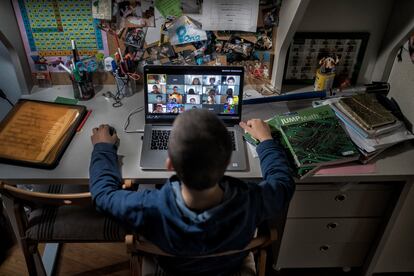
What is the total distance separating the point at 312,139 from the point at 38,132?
101 cm

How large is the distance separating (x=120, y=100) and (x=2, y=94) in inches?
21.0

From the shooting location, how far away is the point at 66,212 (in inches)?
59.5

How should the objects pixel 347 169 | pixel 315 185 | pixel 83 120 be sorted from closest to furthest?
1. pixel 347 169
2. pixel 315 185
3. pixel 83 120

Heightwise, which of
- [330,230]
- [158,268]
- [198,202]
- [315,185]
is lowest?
[330,230]

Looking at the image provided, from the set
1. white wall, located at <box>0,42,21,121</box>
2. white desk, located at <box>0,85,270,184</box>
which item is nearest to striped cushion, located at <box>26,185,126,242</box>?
white desk, located at <box>0,85,270,184</box>

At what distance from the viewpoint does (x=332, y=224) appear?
167 cm

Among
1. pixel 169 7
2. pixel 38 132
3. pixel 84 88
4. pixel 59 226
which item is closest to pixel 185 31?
pixel 169 7

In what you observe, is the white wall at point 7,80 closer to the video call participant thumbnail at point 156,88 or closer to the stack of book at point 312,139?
the video call participant thumbnail at point 156,88

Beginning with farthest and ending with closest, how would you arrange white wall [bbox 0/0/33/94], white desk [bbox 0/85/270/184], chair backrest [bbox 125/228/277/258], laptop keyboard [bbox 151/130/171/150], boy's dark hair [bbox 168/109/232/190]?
white wall [bbox 0/0/33/94], laptop keyboard [bbox 151/130/171/150], white desk [bbox 0/85/270/184], chair backrest [bbox 125/228/277/258], boy's dark hair [bbox 168/109/232/190]

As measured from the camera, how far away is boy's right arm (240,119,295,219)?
119 centimetres

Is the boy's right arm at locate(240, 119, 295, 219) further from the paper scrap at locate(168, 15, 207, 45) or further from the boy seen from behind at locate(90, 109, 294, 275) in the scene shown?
the paper scrap at locate(168, 15, 207, 45)

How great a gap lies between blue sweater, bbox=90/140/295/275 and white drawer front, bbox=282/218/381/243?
45cm

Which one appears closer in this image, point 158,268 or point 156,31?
point 158,268

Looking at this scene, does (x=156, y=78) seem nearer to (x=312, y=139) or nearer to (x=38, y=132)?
(x=38, y=132)
